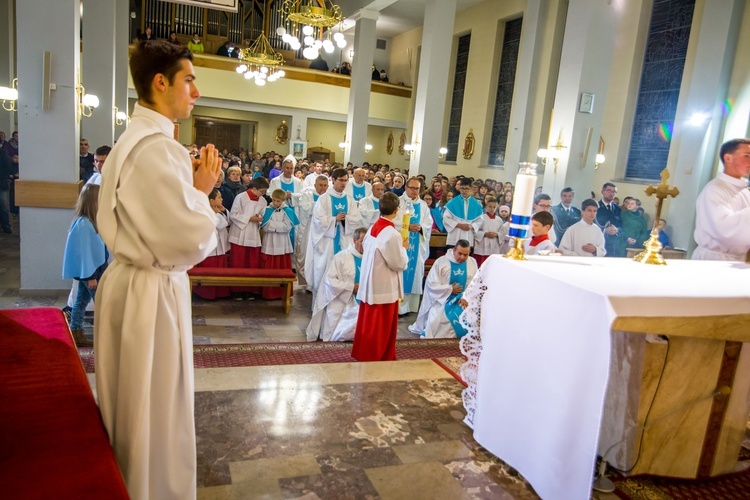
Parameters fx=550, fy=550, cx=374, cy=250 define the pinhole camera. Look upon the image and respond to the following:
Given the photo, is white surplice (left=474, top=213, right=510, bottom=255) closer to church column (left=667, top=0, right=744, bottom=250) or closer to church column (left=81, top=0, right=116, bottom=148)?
church column (left=667, top=0, right=744, bottom=250)

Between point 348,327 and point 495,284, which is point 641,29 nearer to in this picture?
point 348,327

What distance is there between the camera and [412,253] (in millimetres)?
7668

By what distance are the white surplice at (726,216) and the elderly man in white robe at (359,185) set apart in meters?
5.89

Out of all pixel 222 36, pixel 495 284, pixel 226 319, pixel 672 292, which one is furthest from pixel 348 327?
pixel 222 36

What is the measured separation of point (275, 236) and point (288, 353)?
3054 millimetres

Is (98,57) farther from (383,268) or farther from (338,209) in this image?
(383,268)

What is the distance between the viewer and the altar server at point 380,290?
466cm

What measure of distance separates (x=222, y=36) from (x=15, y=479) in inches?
794

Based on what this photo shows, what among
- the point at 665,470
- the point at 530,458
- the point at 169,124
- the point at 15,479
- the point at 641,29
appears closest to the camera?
the point at 15,479

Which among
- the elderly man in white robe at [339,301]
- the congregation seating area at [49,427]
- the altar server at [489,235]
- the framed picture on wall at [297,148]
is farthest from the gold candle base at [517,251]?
the framed picture on wall at [297,148]

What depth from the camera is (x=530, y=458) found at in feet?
8.01

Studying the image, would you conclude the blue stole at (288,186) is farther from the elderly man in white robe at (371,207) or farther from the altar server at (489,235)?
the altar server at (489,235)

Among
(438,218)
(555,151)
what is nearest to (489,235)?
(438,218)

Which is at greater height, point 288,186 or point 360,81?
point 360,81
